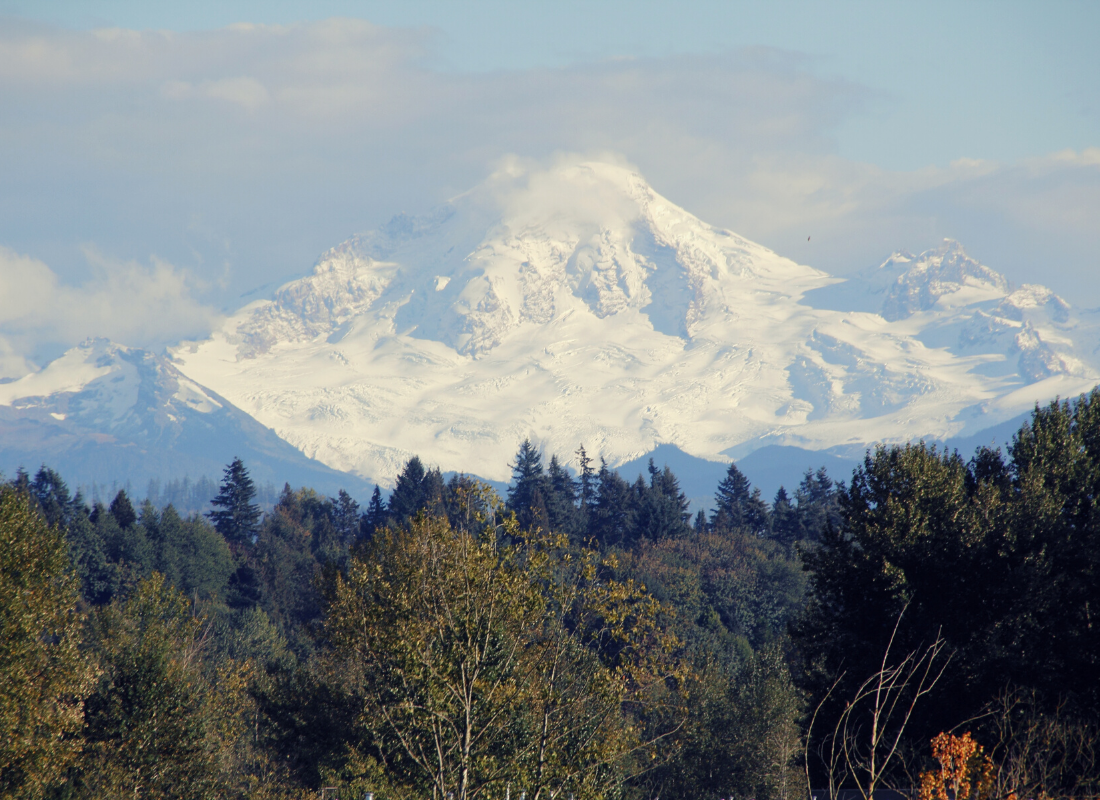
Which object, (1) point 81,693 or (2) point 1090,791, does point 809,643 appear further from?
(1) point 81,693

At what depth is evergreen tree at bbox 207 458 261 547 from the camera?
13362 cm

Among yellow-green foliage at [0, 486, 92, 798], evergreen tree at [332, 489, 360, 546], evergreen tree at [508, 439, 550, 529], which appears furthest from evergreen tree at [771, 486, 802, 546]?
yellow-green foliage at [0, 486, 92, 798]

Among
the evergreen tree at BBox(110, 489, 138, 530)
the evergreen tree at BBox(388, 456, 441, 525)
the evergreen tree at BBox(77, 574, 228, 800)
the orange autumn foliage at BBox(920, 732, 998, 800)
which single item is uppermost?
the evergreen tree at BBox(388, 456, 441, 525)

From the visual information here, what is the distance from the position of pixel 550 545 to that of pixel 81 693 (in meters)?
15.1

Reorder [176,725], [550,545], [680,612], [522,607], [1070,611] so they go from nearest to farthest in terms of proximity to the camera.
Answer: [522,607], [550,545], [1070,611], [176,725], [680,612]

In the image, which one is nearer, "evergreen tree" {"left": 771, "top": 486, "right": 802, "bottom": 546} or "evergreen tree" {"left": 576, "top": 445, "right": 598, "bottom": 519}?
"evergreen tree" {"left": 771, "top": 486, "right": 802, "bottom": 546}

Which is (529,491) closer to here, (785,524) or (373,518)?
(373,518)

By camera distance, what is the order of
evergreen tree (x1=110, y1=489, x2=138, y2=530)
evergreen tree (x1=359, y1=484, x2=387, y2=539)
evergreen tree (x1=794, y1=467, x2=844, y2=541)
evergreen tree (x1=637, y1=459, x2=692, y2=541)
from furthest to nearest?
evergreen tree (x1=637, y1=459, x2=692, y2=541)
evergreen tree (x1=359, y1=484, x2=387, y2=539)
evergreen tree (x1=794, y1=467, x2=844, y2=541)
evergreen tree (x1=110, y1=489, x2=138, y2=530)

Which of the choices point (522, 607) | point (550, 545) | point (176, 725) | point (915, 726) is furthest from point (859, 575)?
point (176, 725)

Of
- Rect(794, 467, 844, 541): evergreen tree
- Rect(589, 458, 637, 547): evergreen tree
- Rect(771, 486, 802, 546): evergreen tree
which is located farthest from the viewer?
Rect(589, 458, 637, 547): evergreen tree

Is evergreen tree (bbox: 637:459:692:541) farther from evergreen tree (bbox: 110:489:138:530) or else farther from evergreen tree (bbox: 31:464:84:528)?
evergreen tree (bbox: 31:464:84:528)

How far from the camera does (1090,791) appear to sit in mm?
25031

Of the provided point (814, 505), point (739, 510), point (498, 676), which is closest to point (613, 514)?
point (739, 510)

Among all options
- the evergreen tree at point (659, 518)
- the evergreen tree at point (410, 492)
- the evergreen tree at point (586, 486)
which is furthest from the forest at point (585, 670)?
the evergreen tree at point (586, 486)
